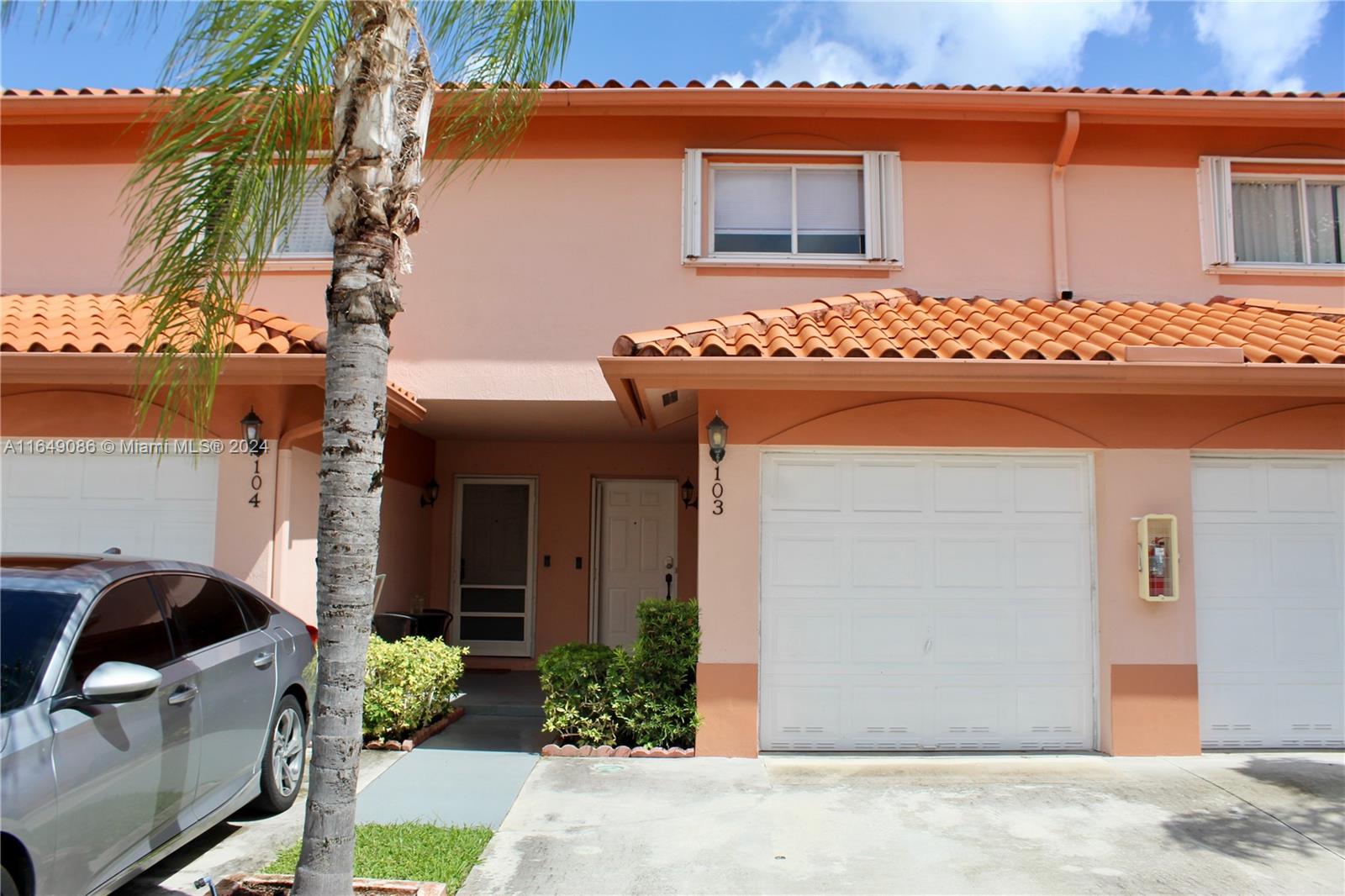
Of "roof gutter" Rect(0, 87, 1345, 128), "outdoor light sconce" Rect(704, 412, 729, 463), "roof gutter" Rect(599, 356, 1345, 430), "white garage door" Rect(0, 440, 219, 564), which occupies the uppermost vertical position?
"roof gutter" Rect(0, 87, 1345, 128)

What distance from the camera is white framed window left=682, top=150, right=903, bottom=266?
385 inches

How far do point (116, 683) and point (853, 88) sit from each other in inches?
330

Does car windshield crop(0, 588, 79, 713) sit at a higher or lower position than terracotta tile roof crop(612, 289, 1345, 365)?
lower

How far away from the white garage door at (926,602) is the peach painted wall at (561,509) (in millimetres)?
4590

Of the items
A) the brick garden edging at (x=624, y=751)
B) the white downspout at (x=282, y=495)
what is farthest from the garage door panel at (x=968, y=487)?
the white downspout at (x=282, y=495)

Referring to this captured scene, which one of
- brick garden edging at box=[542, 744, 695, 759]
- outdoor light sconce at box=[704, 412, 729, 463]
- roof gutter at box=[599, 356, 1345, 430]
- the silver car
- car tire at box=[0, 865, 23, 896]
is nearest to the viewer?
car tire at box=[0, 865, 23, 896]

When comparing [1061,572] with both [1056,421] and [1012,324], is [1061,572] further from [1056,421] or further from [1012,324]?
[1012,324]

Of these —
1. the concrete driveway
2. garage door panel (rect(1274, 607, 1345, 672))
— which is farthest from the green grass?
garage door panel (rect(1274, 607, 1345, 672))

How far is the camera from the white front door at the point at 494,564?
1250 centimetres

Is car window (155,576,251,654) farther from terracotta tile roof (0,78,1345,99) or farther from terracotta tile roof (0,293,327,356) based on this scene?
terracotta tile roof (0,78,1345,99)

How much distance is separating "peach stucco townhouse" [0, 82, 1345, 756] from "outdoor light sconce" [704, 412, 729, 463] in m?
0.03

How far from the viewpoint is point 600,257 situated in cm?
962

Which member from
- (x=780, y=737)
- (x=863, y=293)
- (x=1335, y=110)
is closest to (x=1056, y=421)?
(x=863, y=293)

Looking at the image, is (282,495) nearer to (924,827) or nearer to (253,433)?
(253,433)
